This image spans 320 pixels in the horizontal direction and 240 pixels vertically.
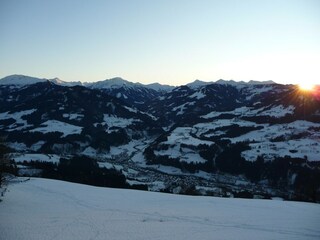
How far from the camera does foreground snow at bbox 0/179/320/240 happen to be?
26.3m

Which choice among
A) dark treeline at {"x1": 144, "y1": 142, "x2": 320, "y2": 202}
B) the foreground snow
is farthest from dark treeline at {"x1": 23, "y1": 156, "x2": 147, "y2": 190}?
the foreground snow

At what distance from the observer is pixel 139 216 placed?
3177cm

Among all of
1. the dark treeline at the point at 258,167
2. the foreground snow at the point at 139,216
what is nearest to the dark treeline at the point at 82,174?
the dark treeline at the point at 258,167

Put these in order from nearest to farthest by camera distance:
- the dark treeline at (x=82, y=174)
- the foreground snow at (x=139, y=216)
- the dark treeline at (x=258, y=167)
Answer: the foreground snow at (x=139, y=216) → the dark treeline at (x=82, y=174) → the dark treeline at (x=258, y=167)

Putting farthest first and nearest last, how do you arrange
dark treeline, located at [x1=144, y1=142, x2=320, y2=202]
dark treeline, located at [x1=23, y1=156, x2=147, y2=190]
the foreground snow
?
dark treeline, located at [x1=144, y1=142, x2=320, y2=202]
dark treeline, located at [x1=23, y1=156, x2=147, y2=190]
the foreground snow

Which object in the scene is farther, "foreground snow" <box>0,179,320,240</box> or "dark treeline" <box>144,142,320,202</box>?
"dark treeline" <box>144,142,320,202</box>

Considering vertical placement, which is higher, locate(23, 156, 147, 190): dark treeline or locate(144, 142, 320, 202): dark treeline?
locate(144, 142, 320, 202): dark treeline

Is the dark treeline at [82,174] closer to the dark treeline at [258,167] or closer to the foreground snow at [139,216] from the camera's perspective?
the dark treeline at [258,167]

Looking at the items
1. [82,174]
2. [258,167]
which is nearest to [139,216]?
[82,174]

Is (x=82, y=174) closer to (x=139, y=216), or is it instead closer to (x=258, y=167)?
(x=258, y=167)

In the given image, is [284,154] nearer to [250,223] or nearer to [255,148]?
[255,148]

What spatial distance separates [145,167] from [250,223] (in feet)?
517

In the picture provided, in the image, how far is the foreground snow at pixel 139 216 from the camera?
2627 centimetres

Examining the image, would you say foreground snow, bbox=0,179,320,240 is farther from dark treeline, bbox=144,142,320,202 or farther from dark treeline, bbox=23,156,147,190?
dark treeline, bbox=144,142,320,202
